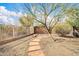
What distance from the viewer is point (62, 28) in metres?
1.30

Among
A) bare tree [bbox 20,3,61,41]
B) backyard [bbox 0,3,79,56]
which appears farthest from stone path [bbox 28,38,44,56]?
bare tree [bbox 20,3,61,41]

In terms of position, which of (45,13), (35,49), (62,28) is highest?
(45,13)

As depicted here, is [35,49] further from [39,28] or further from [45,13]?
[45,13]

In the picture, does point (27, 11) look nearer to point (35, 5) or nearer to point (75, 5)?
point (35, 5)

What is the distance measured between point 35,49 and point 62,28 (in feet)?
1.00

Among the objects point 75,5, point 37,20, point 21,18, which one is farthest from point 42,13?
point 75,5

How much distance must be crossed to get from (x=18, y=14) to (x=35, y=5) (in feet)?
0.57

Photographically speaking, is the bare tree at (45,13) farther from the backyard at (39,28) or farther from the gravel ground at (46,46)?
the gravel ground at (46,46)

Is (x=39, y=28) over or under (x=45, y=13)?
under

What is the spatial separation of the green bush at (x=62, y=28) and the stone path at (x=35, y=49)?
200mm

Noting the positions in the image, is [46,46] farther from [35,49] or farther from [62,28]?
[62,28]

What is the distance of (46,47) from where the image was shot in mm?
1308

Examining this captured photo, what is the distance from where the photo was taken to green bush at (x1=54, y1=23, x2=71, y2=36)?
51.3 inches

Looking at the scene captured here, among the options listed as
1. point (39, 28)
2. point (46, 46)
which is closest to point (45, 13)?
point (39, 28)
